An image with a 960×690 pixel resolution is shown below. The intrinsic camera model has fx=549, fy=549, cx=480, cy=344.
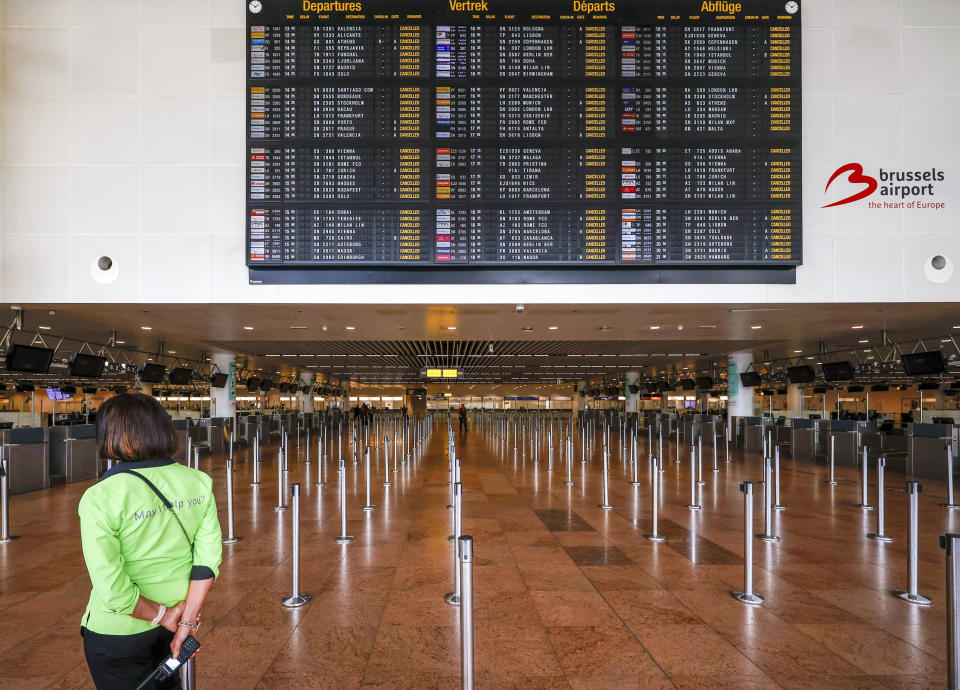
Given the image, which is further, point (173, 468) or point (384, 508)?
point (384, 508)

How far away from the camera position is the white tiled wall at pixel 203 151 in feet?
21.6

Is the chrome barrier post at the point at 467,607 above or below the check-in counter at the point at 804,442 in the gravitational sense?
above

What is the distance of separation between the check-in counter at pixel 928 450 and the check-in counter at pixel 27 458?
65.6 ft

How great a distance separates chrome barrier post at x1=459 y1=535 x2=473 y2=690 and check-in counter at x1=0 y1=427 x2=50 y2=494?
12.1 meters

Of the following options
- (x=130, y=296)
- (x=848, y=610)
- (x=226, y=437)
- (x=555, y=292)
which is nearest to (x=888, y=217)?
(x=555, y=292)

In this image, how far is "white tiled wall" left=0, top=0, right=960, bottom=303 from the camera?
6.60 m

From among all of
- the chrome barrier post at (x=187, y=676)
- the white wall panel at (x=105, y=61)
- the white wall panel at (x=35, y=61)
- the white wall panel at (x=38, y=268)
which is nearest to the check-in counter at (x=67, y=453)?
the white wall panel at (x=38, y=268)

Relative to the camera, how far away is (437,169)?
629 centimetres

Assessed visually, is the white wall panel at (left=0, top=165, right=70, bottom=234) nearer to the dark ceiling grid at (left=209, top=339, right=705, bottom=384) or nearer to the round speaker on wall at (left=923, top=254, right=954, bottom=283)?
the dark ceiling grid at (left=209, top=339, right=705, bottom=384)

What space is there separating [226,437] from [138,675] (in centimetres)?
2117

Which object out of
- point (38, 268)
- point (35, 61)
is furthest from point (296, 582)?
point (35, 61)

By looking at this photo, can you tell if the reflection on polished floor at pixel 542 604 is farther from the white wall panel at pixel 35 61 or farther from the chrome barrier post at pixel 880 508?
the white wall panel at pixel 35 61

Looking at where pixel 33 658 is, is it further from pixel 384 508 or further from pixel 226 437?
pixel 226 437

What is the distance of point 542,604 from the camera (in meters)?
4.80
